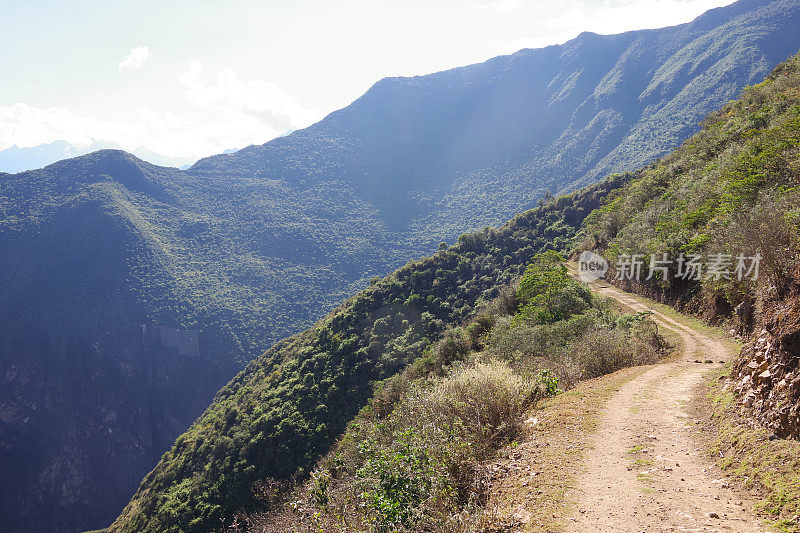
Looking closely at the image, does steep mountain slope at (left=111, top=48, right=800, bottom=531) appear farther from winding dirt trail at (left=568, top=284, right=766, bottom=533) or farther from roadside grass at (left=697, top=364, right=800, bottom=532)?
winding dirt trail at (left=568, top=284, right=766, bottom=533)

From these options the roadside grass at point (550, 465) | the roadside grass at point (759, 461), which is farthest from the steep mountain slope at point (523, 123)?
the roadside grass at point (759, 461)

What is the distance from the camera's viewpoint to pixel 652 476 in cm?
543

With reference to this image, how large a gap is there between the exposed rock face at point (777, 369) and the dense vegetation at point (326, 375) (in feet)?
87.5

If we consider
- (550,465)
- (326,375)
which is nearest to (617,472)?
(550,465)

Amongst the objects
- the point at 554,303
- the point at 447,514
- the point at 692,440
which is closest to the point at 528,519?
the point at 447,514

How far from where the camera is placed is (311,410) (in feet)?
116

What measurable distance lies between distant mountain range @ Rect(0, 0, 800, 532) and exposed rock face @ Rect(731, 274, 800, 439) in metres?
87.2

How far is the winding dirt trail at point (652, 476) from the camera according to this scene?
174 inches

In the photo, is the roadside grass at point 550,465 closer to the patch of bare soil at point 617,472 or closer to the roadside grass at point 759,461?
the patch of bare soil at point 617,472

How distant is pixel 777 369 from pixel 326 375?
37.5m

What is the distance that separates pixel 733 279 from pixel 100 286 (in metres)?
121

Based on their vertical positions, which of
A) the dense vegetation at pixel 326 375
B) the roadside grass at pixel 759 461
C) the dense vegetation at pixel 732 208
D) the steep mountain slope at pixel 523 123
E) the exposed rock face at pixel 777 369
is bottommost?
the dense vegetation at pixel 326 375

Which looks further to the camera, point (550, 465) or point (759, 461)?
point (550, 465)

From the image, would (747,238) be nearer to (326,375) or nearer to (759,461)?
(759,461)
